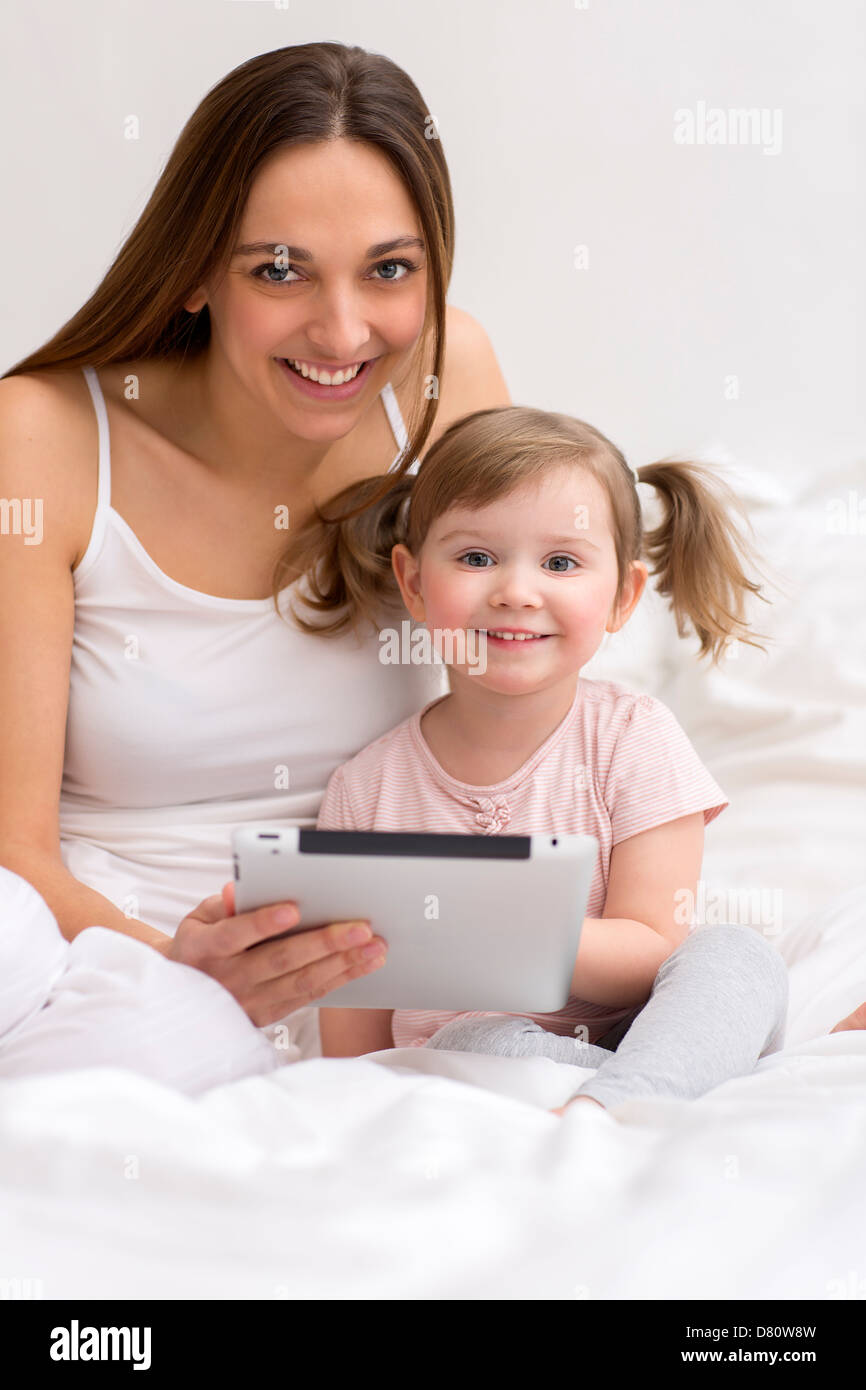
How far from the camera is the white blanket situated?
2.36 feet

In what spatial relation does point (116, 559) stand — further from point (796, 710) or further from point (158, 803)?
point (796, 710)

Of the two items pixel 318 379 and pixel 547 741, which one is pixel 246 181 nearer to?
pixel 318 379

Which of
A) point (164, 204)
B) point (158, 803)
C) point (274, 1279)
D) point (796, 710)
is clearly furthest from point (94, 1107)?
point (796, 710)

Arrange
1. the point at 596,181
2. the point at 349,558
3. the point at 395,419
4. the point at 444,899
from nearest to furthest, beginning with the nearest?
the point at 444,899
the point at 349,558
the point at 395,419
the point at 596,181

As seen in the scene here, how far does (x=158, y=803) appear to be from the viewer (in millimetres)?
1425

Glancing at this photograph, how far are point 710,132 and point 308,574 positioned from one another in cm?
136

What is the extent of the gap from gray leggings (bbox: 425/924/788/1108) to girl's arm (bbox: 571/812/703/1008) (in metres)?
0.03

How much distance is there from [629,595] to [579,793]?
208 mm

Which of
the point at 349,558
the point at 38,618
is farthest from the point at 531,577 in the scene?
the point at 38,618

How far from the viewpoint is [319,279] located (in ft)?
4.15

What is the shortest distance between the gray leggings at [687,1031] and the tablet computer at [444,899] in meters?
0.07

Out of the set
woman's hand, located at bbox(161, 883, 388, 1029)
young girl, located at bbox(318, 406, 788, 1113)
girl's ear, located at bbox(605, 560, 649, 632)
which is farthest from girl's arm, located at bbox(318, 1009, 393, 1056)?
girl's ear, located at bbox(605, 560, 649, 632)

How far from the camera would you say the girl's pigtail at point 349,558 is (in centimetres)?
141

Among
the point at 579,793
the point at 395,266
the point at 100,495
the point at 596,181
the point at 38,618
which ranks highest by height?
the point at 596,181
